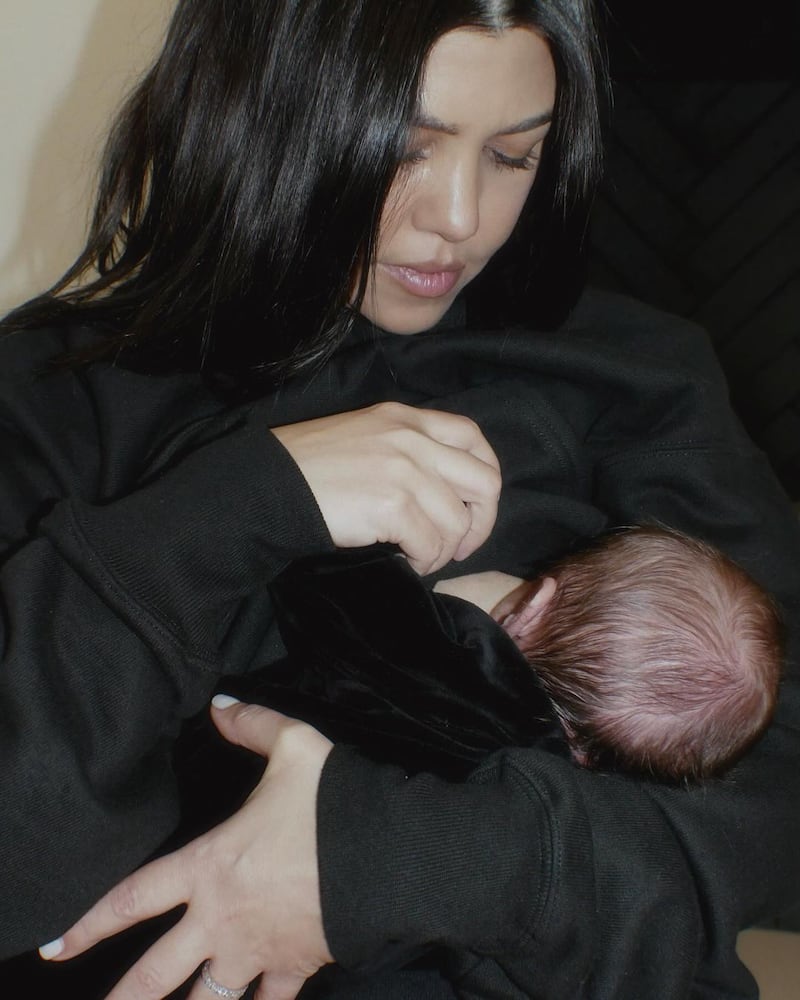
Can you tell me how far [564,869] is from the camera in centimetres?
74

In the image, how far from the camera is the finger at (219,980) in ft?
2.48

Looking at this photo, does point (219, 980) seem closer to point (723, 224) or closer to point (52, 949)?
point (52, 949)

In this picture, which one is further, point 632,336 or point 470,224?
point 632,336

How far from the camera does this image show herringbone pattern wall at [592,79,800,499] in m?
1.82

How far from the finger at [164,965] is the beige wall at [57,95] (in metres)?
1.07

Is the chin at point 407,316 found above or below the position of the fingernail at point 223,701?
above

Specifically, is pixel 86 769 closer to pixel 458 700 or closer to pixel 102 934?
pixel 102 934

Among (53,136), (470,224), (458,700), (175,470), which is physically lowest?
(458,700)

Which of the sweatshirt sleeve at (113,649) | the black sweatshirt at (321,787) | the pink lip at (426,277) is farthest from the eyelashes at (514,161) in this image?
the sweatshirt sleeve at (113,649)

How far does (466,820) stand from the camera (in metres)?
0.73

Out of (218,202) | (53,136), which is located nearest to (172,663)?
(218,202)

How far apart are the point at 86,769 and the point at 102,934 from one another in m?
0.17

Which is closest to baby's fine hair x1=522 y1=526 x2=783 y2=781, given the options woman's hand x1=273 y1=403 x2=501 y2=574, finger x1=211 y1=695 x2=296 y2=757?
woman's hand x1=273 y1=403 x2=501 y2=574

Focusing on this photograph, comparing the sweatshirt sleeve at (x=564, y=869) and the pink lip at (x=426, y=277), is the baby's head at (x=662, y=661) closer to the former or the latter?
the sweatshirt sleeve at (x=564, y=869)
